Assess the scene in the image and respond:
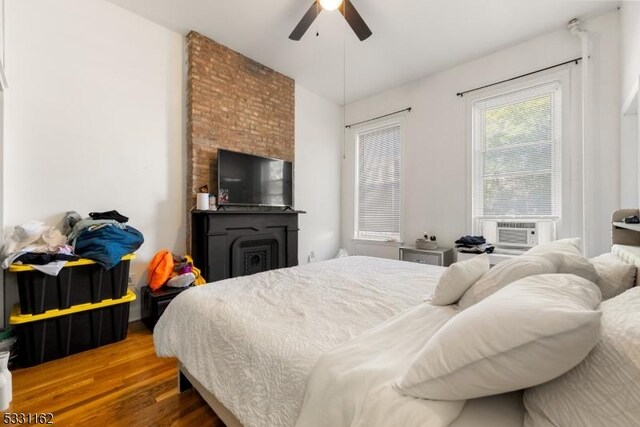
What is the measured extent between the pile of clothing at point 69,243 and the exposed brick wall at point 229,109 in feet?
2.95

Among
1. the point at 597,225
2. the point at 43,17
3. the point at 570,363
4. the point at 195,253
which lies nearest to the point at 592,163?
the point at 597,225

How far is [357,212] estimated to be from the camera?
486 cm

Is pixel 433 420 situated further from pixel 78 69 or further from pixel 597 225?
pixel 78 69

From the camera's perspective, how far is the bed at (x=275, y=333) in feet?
2.93

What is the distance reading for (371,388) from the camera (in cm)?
74

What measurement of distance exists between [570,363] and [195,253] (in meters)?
3.21

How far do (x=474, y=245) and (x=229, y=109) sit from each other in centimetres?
339

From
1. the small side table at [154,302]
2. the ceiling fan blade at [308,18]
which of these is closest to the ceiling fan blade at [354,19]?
the ceiling fan blade at [308,18]

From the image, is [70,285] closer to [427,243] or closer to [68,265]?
[68,265]

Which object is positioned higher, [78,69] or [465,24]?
[465,24]

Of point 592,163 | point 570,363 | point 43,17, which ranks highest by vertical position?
point 43,17

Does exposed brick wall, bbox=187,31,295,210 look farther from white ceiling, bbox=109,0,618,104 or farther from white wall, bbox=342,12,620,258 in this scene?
white wall, bbox=342,12,620,258

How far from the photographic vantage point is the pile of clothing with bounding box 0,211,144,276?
1.96 metres

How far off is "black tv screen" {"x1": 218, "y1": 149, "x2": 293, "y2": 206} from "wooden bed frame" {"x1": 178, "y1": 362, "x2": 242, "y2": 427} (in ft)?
6.35
